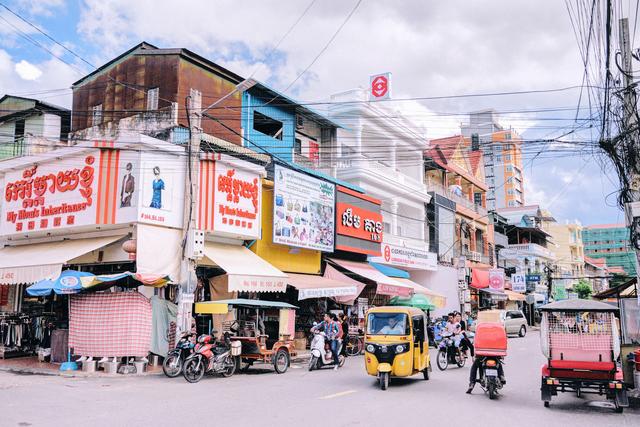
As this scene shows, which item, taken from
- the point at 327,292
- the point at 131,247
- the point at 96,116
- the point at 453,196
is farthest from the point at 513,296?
the point at 131,247

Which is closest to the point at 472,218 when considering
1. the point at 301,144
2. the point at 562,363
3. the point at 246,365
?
the point at 301,144

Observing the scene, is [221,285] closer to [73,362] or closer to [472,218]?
[73,362]

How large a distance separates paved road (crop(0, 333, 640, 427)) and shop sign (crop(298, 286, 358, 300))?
5953 millimetres

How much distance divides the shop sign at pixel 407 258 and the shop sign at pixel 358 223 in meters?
1.86

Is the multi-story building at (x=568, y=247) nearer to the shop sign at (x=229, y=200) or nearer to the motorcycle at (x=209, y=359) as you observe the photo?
the shop sign at (x=229, y=200)

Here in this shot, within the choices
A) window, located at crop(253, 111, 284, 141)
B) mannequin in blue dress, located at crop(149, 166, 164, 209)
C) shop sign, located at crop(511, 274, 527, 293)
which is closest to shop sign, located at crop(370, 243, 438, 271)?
window, located at crop(253, 111, 284, 141)

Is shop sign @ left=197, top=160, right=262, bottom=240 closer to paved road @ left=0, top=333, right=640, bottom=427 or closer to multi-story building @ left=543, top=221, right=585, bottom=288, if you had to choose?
paved road @ left=0, top=333, right=640, bottom=427

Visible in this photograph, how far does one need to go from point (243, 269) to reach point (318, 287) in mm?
3701

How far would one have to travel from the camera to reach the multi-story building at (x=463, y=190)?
41.3m

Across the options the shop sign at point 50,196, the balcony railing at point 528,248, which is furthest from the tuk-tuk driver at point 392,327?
the balcony railing at point 528,248

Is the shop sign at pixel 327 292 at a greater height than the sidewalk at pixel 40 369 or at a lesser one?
greater

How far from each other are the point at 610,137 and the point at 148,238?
12.6 m

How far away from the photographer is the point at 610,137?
41.0 ft

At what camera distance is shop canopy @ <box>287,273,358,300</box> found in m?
20.6
